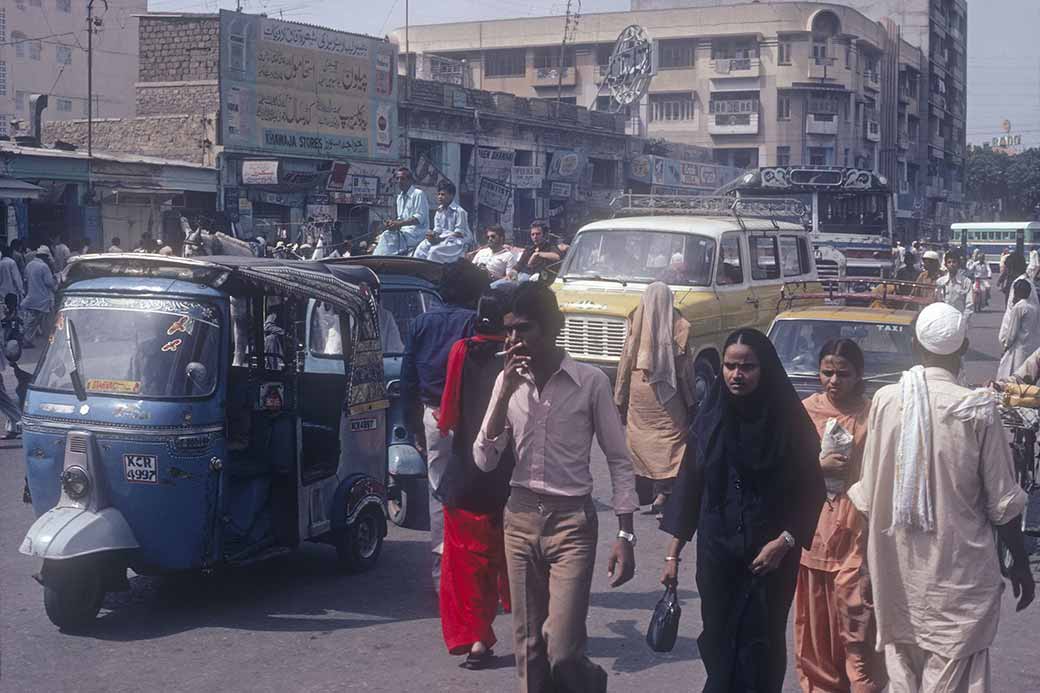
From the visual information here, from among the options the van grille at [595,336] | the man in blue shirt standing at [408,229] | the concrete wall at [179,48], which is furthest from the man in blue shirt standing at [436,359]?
the concrete wall at [179,48]

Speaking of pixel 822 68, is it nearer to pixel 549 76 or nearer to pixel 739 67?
pixel 739 67

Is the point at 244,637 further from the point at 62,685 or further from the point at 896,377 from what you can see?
the point at 896,377

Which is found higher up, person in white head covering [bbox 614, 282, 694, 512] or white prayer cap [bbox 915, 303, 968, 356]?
white prayer cap [bbox 915, 303, 968, 356]

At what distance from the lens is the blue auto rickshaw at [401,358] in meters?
8.42

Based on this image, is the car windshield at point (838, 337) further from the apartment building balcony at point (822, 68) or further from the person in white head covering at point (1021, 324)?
the apartment building balcony at point (822, 68)

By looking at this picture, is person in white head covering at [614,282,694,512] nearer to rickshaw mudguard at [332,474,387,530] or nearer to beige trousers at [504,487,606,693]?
rickshaw mudguard at [332,474,387,530]

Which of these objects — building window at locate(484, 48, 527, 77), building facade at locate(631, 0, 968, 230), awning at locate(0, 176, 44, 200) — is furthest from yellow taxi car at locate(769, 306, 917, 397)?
building facade at locate(631, 0, 968, 230)

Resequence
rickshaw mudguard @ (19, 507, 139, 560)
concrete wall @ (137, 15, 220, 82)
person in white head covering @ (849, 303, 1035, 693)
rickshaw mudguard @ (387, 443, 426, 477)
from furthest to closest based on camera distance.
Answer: concrete wall @ (137, 15, 220, 82) < rickshaw mudguard @ (387, 443, 426, 477) < rickshaw mudguard @ (19, 507, 139, 560) < person in white head covering @ (849, 303, 1035, 693)

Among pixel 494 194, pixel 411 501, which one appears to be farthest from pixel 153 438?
pixel 494 194

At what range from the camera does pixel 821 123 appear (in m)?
75.2

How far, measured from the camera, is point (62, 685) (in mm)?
5535

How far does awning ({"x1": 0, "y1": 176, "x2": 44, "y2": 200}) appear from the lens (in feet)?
82.5

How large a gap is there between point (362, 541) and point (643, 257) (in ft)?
23.1

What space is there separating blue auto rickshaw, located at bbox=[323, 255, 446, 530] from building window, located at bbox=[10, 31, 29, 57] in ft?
184
